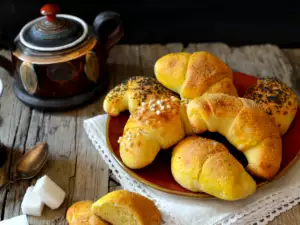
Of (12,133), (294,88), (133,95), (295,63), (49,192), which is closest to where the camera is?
(49,192)

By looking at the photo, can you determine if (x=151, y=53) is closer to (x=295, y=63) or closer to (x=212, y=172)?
(x=295, y=63)

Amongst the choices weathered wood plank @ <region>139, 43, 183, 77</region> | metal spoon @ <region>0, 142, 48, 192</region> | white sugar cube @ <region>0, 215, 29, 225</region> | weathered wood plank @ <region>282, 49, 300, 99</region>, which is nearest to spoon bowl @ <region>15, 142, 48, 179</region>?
metal spoon @ <region>0, 142, 48, 192</region>

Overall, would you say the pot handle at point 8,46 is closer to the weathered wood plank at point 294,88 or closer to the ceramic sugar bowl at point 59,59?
the ceramic sugar bowl at point 59,59

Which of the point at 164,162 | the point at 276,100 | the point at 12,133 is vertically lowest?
the point at 12,133

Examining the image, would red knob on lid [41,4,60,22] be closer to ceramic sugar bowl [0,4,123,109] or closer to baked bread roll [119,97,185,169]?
ceramic sugar bowl [0,4,123,109]

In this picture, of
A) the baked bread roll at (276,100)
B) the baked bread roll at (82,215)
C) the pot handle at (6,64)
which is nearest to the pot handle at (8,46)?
the pot handle at (6,64)

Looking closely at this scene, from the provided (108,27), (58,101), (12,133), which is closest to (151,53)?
(108,27)
